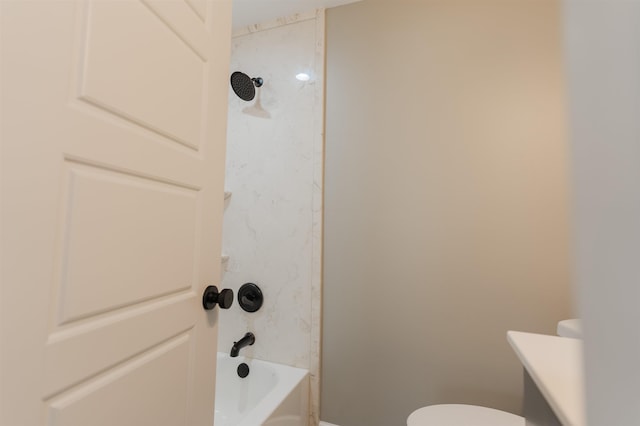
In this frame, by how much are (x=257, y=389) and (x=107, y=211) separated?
1.55m

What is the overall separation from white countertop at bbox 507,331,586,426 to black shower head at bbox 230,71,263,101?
1.66m

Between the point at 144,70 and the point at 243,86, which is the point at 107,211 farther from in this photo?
the point at 243,86

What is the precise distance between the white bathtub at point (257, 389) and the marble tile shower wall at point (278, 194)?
2.5 inches

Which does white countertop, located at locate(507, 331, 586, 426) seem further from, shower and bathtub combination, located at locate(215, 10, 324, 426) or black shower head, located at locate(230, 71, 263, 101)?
black shower head, located at locate(230, 71, 263, 101)

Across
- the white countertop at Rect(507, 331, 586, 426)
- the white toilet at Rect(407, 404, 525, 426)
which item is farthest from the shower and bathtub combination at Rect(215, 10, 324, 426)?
the white countertop at Rect(507, 331, 586, 426)

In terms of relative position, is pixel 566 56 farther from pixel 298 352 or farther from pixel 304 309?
pixel 298 352

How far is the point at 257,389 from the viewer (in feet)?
5.65

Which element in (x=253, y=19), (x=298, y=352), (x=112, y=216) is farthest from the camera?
(x=253, y=19)

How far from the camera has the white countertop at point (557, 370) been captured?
0.41m

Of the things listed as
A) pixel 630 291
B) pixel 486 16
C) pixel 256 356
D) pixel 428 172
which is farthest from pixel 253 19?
pixel 630 291

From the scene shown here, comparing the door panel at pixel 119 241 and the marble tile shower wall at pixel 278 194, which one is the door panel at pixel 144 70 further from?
the marble tile shower wall at pixel 278 194

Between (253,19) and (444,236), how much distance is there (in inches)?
68.6

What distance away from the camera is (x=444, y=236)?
4.84ft

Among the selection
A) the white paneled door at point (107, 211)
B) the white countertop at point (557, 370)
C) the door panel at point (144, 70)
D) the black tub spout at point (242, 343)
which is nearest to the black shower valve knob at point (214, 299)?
the white paneled door at point (107, 211)
